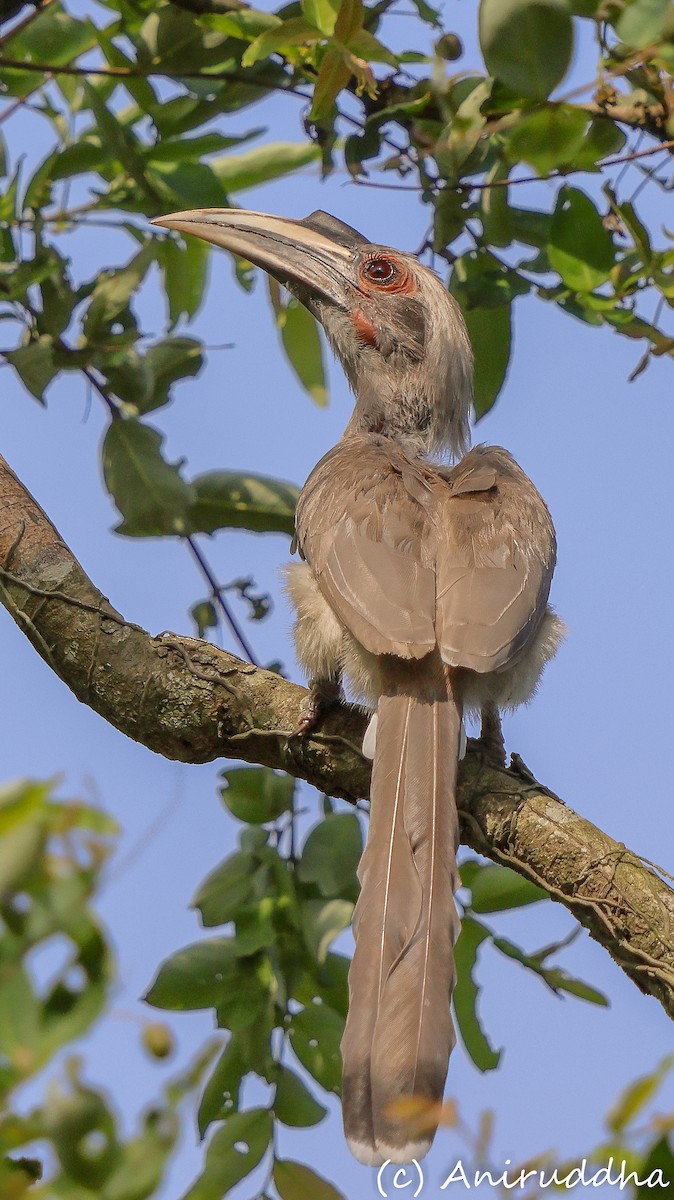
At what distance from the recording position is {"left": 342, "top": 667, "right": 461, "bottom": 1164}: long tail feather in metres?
2.67

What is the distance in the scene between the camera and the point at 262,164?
14.0ft

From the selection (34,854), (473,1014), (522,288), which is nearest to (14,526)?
(522,288)

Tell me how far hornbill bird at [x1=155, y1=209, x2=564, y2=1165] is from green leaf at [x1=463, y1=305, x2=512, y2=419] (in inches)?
11.0

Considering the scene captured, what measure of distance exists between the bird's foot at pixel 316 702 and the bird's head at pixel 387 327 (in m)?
1.61

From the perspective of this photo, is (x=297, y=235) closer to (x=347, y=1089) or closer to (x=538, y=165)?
(x=538, y=165)

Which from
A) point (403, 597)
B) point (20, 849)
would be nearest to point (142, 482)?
point (403, 597)

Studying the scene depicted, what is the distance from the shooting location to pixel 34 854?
3.85 ft

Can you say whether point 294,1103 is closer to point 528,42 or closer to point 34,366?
point 34,366

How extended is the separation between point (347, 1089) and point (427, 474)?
7.18 ft

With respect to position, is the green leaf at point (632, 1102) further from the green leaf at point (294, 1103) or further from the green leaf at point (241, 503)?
the green leaf at point (241, 503)

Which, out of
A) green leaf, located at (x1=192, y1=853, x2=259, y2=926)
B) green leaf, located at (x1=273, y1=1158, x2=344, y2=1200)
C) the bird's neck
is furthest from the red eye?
green leaf, located at (x1=273, y1=1158, x2=344, y2=1200)

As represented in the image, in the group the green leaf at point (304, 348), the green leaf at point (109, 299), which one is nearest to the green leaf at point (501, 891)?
the green leaf at point (109, 299)

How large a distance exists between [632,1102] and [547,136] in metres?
2.42

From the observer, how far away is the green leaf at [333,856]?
353 centimetres
